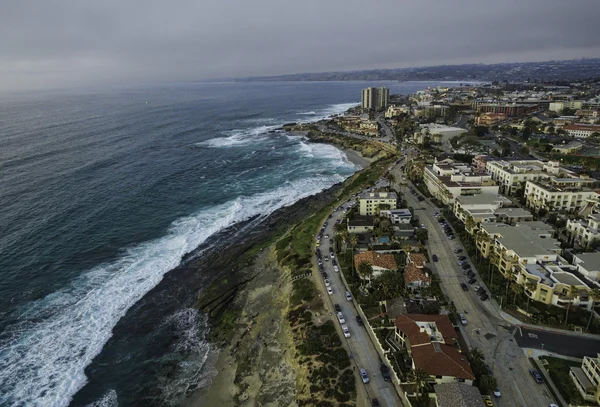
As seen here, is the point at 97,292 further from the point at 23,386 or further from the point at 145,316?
the point at 23,386

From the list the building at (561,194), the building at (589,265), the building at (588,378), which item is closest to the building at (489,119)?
the building at (561,194)

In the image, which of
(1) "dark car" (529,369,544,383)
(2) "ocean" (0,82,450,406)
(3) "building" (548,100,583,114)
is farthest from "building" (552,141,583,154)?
(1) "dark car" (529,369,544,383)

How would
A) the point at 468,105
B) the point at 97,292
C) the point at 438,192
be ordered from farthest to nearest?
the point at 468,105 → the point at 438,192 → the point at 97,292

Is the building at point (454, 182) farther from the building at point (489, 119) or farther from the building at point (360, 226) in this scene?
the building at point (489, 119)

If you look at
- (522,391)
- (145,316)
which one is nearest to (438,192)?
(522,391)

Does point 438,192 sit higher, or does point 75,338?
point 438,192
